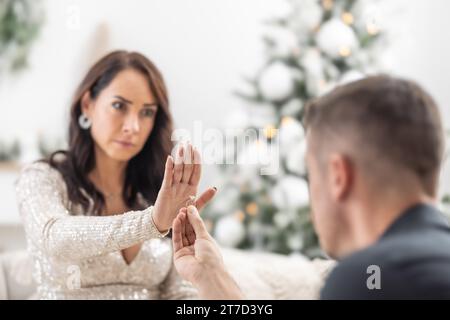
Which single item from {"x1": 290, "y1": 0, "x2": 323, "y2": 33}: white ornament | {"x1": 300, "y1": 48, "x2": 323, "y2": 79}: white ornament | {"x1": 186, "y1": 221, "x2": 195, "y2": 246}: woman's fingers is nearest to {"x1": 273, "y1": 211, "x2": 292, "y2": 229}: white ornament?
{"x1": 300, "y1": 48, "x2": 323, "y2": 79}: white ornament

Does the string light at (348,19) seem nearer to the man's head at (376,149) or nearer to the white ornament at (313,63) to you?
the white ornament at (313,63)

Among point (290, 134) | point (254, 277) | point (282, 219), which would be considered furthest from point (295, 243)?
point (254, 277)

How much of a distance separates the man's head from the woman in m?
0.22

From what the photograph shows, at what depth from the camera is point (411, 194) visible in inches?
27.6

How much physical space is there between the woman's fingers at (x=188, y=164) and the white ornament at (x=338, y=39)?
1.48 metres

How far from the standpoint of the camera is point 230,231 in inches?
94.0

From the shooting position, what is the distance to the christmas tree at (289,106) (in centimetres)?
227

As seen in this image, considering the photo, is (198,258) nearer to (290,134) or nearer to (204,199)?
(204,199)

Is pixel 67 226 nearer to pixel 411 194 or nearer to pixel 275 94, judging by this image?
pixel 411 194

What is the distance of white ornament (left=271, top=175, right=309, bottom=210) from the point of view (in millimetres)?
2289

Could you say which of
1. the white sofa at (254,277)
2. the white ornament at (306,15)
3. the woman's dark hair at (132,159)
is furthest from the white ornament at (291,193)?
the woman's dark hair at (132,159)

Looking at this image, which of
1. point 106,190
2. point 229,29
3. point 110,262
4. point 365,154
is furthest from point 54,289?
point 229,29

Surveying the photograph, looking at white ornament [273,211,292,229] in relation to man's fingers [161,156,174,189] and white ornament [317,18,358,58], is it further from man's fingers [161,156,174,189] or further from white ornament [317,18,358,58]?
man's fingers [161,156,174,189]

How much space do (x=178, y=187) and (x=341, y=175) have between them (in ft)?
0.86
